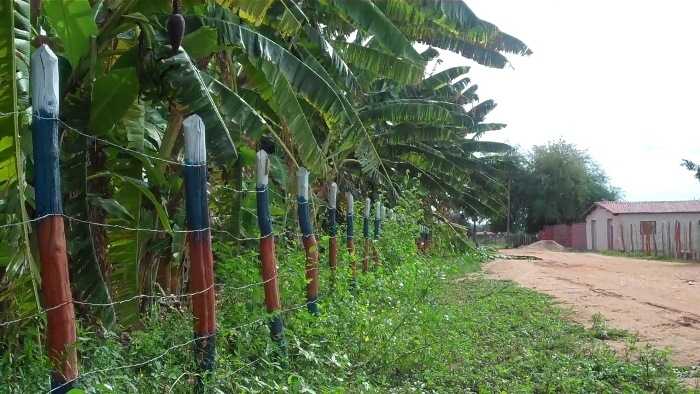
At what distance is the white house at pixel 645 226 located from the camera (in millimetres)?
33638

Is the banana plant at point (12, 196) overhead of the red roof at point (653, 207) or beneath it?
beneath

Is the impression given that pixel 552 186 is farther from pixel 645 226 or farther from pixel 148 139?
pixel 148 139

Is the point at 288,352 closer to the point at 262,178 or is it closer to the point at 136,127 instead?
the point at 262,178

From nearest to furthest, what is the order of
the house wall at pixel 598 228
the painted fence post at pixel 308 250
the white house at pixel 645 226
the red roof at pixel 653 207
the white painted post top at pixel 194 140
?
the white painted post top at pixel 194 140 < the painted fence post at pixel 308 250 < the white house at pixel 645 226 < the red roof at pixel 653 207 < the house wall at pixel 598 228

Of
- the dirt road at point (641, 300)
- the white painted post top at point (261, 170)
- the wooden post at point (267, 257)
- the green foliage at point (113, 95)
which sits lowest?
the dirt road at point (641, 300)

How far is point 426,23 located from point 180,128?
4665 millimetres

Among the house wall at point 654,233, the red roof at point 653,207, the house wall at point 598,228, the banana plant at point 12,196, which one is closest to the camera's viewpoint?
the banana plant at point 12,196

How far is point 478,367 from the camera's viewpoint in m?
5.79

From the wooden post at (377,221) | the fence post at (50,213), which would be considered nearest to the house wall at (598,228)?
the wooden post at (377,221)

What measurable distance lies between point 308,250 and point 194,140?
2.39m

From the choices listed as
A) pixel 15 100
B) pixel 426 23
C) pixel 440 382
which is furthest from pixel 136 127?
pixel 426 23

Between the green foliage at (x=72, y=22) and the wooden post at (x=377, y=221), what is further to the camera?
the wooden post at (x=377, y=221)

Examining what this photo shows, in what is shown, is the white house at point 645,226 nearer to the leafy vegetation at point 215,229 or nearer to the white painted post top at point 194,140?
the leafy vegetation at point 215,229

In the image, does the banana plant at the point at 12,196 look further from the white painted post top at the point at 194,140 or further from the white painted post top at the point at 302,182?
the white painted post top at the point at 302,182
